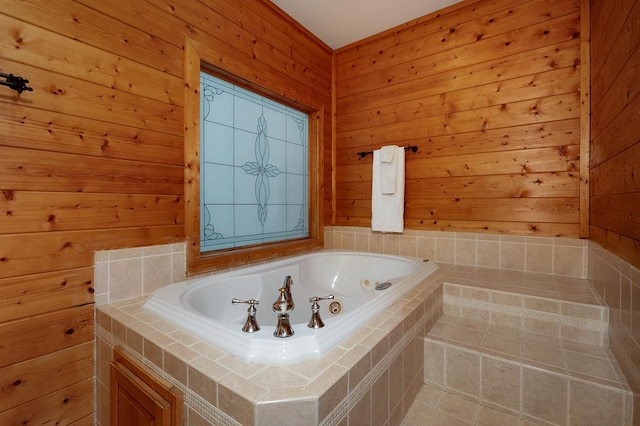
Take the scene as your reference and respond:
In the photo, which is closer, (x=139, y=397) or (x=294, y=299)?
(x=139, y=397)

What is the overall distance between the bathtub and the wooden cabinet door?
18 centimetres

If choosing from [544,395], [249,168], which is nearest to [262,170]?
[249,168]

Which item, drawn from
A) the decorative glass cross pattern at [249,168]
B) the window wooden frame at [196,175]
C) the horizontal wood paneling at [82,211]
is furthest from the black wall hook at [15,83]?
the decorative glass cross pattern at [249,168]

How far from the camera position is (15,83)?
3.63 feet

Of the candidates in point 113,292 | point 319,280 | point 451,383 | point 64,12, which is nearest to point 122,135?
point 64,12

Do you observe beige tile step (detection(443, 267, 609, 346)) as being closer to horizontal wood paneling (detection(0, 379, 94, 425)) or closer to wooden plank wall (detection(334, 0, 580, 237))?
wooden plank wall (detection(334, 0, 580, 237))

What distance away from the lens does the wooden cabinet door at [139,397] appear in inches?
35.7

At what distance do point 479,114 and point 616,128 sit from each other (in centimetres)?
106

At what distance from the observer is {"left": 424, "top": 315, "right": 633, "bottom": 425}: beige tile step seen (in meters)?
1.14

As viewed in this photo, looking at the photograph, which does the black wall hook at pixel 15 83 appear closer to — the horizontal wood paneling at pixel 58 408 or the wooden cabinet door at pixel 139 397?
the wooden cabinet door at pixel 139 397

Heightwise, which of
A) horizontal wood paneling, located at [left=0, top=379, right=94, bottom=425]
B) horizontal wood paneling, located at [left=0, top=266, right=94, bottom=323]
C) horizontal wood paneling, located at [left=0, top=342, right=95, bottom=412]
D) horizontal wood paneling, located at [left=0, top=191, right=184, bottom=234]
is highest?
horizontal wood paneling, located at [left=0, top=191, right=184, bottom=234]

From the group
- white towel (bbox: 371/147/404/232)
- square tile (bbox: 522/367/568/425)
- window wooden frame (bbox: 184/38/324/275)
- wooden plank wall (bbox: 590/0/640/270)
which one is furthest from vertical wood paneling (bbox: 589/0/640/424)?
window wooden frame (bbox: 184/38/324/275)

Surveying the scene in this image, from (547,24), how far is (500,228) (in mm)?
1439

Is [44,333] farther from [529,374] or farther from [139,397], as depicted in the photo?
[529,374]
